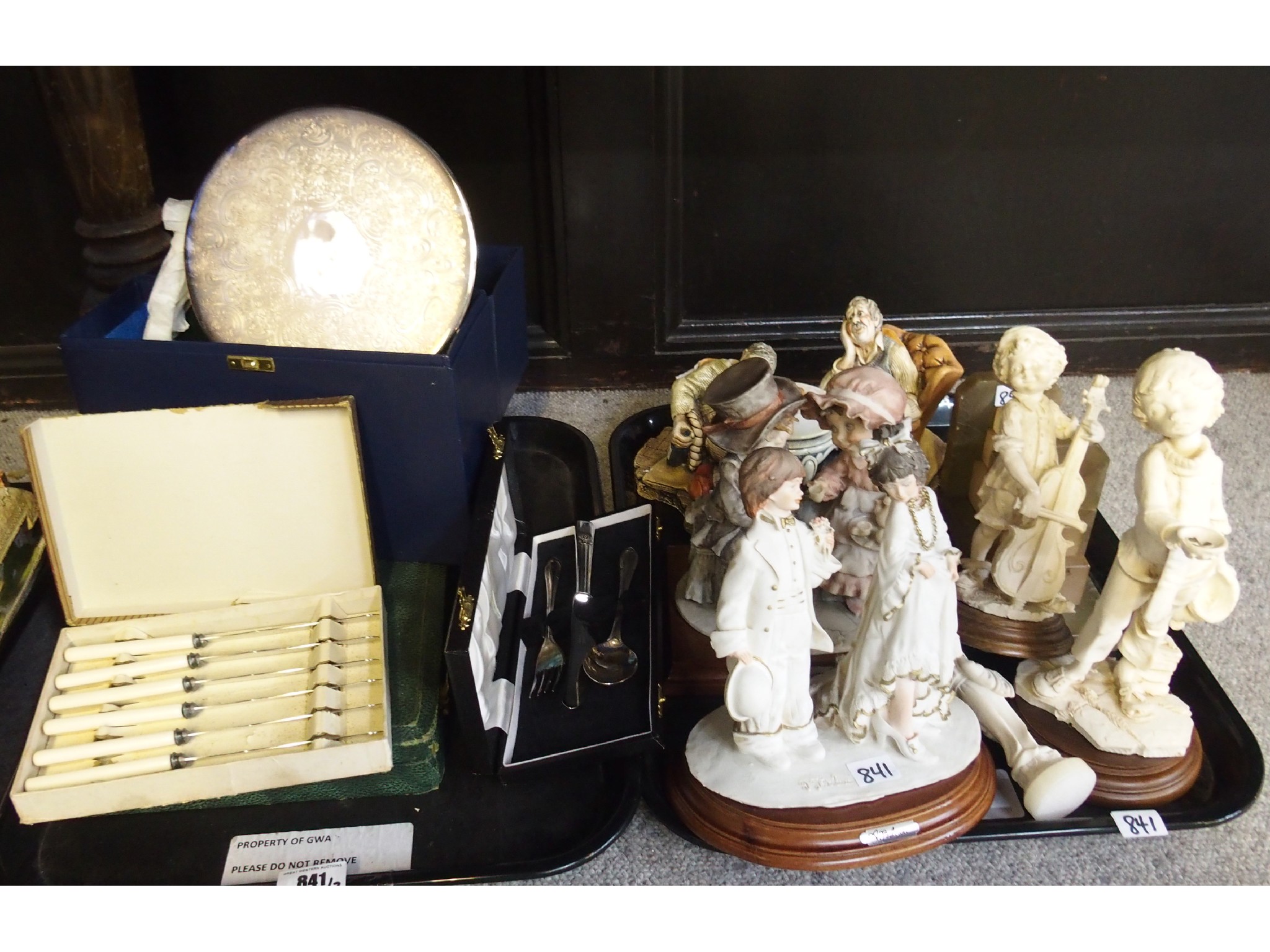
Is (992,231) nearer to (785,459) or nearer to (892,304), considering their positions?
(892,304)

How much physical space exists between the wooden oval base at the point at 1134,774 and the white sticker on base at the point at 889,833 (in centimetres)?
21

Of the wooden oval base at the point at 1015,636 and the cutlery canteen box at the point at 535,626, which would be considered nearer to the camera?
the cutlery canteen box at the point at 535,626

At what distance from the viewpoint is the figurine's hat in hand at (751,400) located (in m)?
1.06

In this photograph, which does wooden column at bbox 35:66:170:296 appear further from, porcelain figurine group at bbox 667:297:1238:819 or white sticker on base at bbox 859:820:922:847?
white sticker on base at bbox 859:820:922:847

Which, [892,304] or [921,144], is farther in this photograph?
[892,304]

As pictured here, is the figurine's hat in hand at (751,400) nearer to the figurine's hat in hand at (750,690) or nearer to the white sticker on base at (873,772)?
the figurine's hat in hand at (750,690)

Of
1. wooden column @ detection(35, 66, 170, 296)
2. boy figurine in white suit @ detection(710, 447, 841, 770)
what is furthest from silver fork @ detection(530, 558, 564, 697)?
wooden column @ detection(35, 66, 170, 296)

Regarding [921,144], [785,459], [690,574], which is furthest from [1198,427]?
[921,144]

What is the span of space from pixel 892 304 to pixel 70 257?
1401 millimetres

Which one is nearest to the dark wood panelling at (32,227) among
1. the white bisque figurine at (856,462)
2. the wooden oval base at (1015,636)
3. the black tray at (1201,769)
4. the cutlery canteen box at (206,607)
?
the cutlery canteen box at (206,607)

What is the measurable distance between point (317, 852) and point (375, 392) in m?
0.49

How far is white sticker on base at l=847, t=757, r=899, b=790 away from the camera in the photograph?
102 cm

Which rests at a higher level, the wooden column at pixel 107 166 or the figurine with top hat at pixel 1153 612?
the wooden column at pixel 107 166

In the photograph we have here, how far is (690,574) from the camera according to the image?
4.19ft
